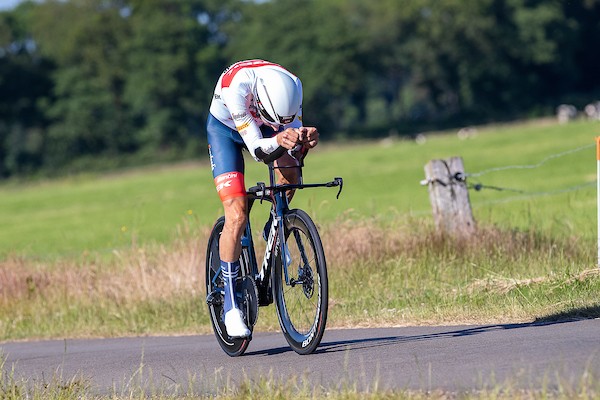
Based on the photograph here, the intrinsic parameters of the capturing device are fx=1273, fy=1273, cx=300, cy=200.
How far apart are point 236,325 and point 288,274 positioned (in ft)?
2.08

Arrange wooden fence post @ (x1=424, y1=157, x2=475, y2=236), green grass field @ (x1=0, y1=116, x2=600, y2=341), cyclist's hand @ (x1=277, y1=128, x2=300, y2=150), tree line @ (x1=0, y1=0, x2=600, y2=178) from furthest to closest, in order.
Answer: tree line @ (x1=0, y1=0, x2=600, y2=178) < wooden fence post @ (x1=424, y1=157, x2=475, y2=236) < green grass field @ (x1=0, y1=116, x2=600, y2=341) < cyclist's hand @ (x1=277, y1=128, x2=300, y2=150)

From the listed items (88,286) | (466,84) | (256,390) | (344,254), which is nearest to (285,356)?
(256,390)

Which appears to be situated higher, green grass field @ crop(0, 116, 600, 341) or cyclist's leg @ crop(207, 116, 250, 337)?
cyclist's leg @ crop(207, 116, 250, 337)

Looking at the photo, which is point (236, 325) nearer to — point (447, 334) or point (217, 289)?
point (217, 289)

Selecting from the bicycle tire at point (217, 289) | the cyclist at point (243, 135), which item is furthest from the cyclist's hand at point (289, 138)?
the bicycle tire at point (217, 289)

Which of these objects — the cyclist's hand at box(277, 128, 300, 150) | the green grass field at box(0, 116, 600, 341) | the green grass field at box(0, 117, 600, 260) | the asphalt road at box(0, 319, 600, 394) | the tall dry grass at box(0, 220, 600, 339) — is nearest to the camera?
the asphalt road at box(0, 319, 600, 394)

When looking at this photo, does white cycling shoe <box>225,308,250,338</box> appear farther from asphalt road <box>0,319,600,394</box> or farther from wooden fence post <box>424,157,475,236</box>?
wooden fence post <box>424,157,475,236</box>

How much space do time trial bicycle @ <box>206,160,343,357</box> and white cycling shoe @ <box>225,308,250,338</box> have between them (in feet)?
0.26

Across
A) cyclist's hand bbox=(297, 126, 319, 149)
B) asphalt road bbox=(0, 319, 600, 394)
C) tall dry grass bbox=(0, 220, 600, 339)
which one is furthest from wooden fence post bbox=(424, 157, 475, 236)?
cyclist's hand bbox=(297, 126, 319, 149)

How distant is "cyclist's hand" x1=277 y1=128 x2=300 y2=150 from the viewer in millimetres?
7852

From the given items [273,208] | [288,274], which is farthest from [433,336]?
[273,208]

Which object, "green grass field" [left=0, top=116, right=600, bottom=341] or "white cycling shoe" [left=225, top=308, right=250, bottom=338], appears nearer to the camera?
"white cycling shoe" [left=225, top=308, right=250, bottom=338]

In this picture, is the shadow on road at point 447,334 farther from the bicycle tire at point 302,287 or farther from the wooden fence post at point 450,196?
the wooden fence post at point 450,196

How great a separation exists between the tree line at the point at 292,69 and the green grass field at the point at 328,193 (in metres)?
21.2
